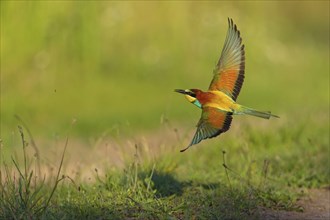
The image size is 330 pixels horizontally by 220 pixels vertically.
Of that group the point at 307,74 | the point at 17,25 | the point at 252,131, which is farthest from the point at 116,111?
the point at 307,74

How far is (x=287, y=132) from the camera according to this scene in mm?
7699

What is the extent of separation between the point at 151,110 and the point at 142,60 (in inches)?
59.0

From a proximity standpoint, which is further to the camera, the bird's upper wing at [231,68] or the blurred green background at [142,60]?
the blurred green background at [142,60]

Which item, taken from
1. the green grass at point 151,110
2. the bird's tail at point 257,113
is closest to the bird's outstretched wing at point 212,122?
the bird's tail at point 257,113

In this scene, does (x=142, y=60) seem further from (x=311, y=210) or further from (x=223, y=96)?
(x=223, y=96)

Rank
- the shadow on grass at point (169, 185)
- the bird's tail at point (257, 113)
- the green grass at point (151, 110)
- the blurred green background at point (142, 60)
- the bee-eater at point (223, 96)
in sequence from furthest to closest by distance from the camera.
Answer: the blurred green background at point (142, 60) → the shadow on grass at point (169, 185) → the green grass at point (151, 110) → the bee-eater at point (223, 96) → the bird's tail at point (257, 113)

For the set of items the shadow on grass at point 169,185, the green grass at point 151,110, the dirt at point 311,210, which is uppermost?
the green grass at point 151,110

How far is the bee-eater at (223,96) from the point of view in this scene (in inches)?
174

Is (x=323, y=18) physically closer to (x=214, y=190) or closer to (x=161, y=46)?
(x=161, y=46)

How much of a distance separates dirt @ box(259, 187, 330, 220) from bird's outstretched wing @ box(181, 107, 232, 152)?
88 cm

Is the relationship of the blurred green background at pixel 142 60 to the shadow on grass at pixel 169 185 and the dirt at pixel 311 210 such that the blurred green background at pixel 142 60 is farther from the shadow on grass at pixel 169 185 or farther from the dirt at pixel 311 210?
the shadow on grass at pixel 169 185

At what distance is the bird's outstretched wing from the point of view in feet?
14.5

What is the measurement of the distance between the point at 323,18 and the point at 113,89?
442cm

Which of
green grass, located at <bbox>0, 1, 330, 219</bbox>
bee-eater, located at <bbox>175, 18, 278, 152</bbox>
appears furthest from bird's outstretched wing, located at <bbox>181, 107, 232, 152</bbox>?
green grass, located at <bbox>0, 1, 330, 219</bbox>
